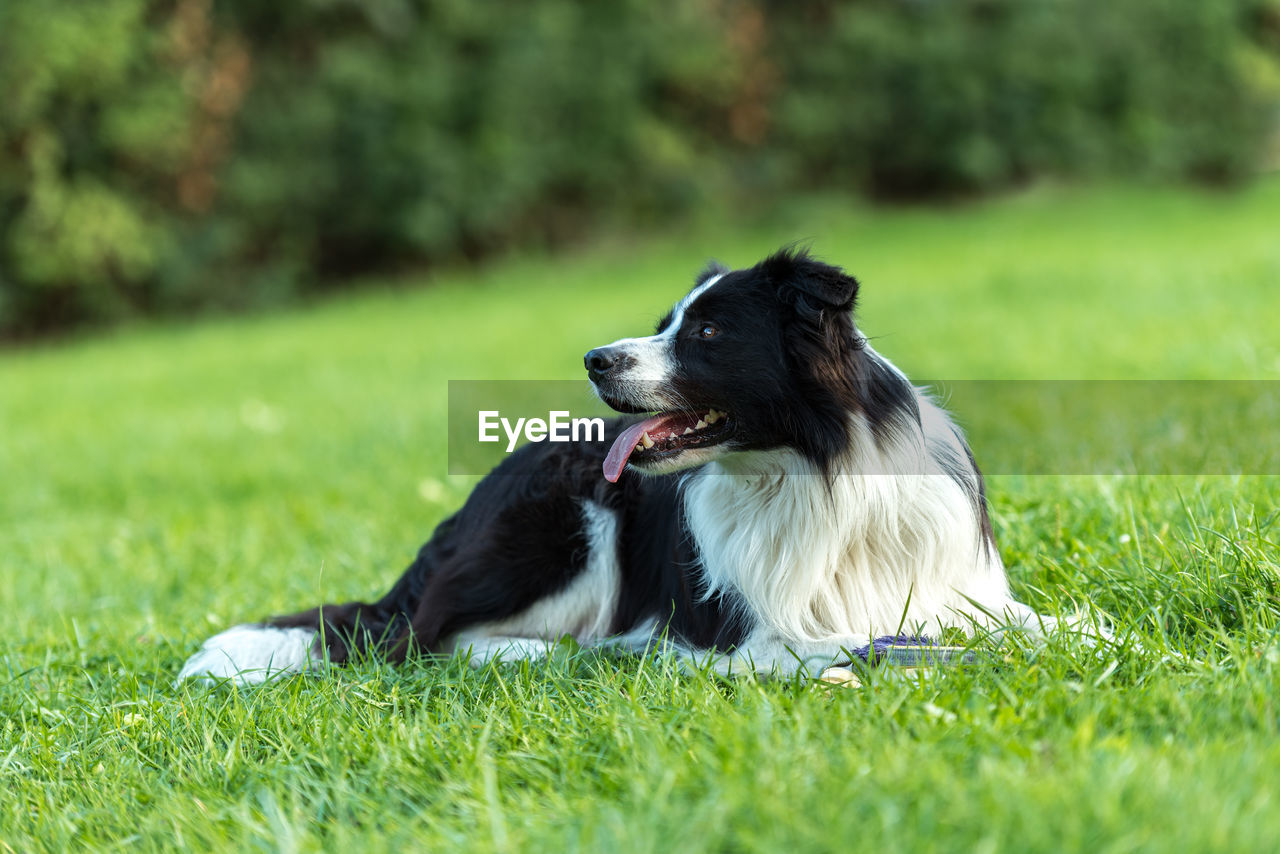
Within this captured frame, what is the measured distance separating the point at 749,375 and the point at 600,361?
0.39m

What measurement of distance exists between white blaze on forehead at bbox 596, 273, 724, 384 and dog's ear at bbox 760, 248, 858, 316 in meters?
0.23

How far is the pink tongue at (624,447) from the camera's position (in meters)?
2.96

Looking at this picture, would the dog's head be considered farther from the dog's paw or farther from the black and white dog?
the dog's paw

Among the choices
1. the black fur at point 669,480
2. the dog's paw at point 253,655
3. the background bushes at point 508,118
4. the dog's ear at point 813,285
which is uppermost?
the background bushes at point 508,118

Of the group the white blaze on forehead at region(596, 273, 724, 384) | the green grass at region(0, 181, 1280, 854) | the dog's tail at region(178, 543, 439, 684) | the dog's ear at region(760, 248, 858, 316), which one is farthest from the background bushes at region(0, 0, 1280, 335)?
the dog's ear at region(760, 248, 858, 316)

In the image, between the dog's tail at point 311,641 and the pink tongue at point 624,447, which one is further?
the dog's tail at point 311,641

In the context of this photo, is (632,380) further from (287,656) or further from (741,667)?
(287,656)

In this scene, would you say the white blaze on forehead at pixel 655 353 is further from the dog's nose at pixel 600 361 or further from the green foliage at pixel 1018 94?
the green foliage at pixel 1018 94

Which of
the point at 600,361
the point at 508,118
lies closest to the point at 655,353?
the point at 600,361

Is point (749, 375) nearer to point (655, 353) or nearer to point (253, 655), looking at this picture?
point (655, 353)

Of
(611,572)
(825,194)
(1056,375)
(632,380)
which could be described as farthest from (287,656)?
(825,194)

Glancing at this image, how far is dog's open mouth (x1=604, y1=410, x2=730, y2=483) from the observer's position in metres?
2.94

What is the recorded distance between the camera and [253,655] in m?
3.34

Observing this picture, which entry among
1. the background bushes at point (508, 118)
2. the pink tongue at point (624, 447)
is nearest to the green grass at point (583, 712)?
the pink tongue at point (624, 447)
